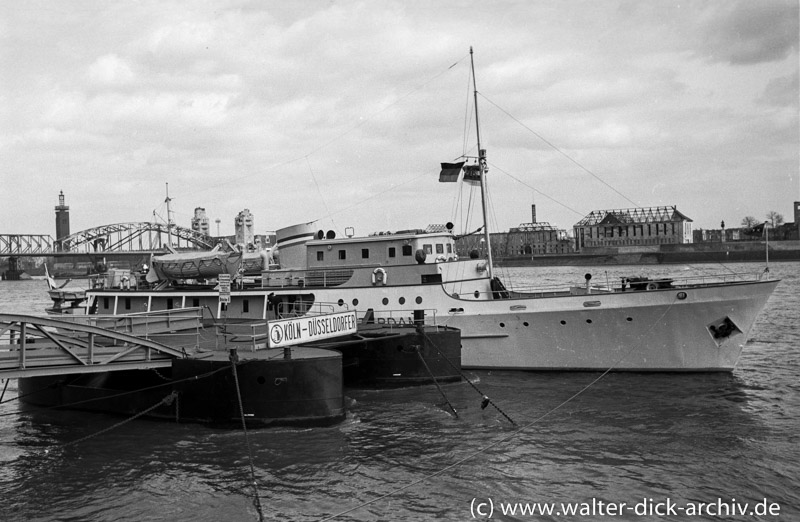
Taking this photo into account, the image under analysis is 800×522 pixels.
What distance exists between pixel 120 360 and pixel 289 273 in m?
13.7

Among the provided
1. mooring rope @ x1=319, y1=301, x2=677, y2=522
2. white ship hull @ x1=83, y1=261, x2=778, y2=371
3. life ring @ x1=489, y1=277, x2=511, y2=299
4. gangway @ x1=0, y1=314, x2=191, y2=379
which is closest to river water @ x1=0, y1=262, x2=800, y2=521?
mooring rope @ x1=319, y1=301, x2=677, y2=522

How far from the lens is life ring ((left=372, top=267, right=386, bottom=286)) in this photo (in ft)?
93.8

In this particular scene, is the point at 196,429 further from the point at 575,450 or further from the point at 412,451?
the point at 575,450

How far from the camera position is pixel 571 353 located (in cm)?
2628

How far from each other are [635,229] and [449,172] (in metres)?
165

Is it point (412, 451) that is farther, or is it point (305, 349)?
point (305, 349)

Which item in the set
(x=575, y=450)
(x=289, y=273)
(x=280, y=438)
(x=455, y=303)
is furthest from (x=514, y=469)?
(x=289, y=273)

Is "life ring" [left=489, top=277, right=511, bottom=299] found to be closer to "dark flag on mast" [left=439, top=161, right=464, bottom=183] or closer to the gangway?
"dark flag on mast" [left=439, top=161, right=464, bottom=183]

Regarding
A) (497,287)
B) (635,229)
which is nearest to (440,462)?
(497,287)

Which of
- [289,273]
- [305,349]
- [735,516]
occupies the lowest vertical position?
[735,516]

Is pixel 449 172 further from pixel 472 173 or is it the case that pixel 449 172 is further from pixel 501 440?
pixel 501 440

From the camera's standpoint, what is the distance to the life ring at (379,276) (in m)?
28.6

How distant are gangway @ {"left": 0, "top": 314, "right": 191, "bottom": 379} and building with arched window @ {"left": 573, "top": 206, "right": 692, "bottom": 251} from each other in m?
169

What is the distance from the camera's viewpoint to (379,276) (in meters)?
28.7
